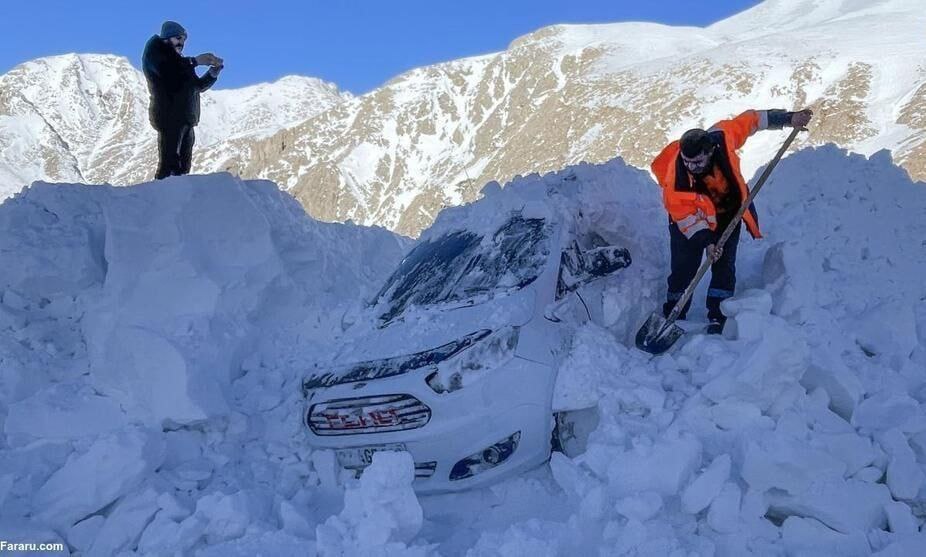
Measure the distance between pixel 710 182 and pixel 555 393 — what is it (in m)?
1.86

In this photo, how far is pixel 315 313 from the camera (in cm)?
589

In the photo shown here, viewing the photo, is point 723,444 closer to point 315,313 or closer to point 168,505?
point 168,505

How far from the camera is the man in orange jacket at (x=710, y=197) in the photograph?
4535 mm

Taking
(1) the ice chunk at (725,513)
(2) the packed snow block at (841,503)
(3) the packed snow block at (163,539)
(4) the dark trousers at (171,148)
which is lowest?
(2) the packed snow block at (841,503)

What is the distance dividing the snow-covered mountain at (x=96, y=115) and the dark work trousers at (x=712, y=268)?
457ft

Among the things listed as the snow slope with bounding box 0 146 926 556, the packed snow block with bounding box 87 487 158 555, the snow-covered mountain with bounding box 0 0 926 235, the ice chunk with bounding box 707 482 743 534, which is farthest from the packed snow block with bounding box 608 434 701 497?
the snow-covered mountain with bounding box 0 0 926 235

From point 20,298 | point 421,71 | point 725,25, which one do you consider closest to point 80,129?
point 421,71

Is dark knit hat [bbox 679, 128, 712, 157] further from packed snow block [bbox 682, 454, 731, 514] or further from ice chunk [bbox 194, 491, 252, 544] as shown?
ice chunk [bbox 194, 491, 252, 544]

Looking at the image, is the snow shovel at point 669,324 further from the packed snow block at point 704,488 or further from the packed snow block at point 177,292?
the packed snow block at point 177,292

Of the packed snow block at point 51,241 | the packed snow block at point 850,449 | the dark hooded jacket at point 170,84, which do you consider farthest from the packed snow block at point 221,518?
the dark hooded jacket at point 170,84

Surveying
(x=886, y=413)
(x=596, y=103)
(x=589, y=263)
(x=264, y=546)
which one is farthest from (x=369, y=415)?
(x=596, y=103)

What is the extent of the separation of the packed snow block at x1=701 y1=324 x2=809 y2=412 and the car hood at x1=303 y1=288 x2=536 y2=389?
1054 mm

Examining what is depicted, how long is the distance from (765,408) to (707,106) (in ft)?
190

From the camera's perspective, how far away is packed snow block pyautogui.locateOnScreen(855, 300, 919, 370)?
418 centimetres
